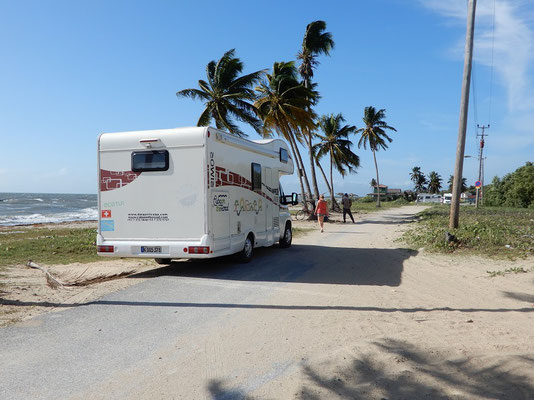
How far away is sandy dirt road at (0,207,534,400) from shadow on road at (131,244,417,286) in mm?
217

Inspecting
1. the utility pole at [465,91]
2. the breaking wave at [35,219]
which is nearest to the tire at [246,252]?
the utility pole at [465,91]

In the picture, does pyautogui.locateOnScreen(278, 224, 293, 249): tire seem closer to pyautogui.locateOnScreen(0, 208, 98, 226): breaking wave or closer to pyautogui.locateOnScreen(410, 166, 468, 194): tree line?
pyautogui.locateOnScreen(0, 208, 98, 226): breaking wave

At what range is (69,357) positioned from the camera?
449cm

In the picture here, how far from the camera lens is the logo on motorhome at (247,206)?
999 cm

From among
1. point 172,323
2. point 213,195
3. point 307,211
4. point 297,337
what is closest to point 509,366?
point 297,337

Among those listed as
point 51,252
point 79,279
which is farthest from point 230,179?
point 51,252

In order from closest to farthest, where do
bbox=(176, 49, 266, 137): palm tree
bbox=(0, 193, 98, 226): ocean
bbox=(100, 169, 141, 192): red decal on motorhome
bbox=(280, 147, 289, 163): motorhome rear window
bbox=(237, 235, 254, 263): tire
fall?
1. bbox=(100, 169, 141, 192): red decal on motorhome
2. bbox=(237, 235, 254, 263): tire
3. bbox=(280, 147, 289, 163): motorhome rear window
4. bbox=(176, 49, 266, 137): palm tree
5. bbox=(0, 193, 98, 226): ocean

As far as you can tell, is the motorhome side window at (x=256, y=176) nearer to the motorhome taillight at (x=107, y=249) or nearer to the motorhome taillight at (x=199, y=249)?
the motorhome taillight at (x=199, y=249)

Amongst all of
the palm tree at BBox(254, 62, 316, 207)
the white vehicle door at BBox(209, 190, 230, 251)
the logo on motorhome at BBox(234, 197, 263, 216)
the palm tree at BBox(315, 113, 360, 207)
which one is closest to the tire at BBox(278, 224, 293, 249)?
the logo on motorhome at BBox(234, 197, 263, 216)

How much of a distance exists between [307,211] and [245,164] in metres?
19.8

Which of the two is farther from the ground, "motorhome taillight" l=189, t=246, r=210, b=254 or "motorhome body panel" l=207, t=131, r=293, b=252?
"motorhome body panel" l=207, t=131, r=293, b=252

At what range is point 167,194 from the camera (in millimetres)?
8836

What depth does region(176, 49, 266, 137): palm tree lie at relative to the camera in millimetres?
26000

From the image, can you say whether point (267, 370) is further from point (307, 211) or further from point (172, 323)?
point (307, 211)
